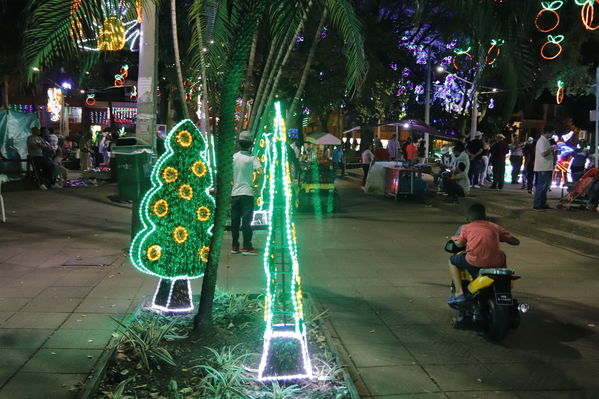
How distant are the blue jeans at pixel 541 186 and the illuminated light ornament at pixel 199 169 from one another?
9.62m

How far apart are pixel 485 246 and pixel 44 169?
16.4 meters

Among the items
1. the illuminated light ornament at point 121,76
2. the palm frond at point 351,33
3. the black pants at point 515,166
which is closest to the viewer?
the palm frond at point 351,33

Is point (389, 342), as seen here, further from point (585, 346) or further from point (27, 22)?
point (27, 22)

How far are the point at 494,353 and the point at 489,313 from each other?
1.68ft

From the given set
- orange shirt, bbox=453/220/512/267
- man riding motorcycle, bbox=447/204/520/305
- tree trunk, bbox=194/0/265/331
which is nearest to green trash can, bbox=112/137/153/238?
tree trunk, bbox=194/0/265/331

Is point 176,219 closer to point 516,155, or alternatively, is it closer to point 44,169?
point 44,169

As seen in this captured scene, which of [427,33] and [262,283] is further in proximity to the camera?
[427,33]

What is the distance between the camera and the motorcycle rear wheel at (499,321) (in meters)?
5.48

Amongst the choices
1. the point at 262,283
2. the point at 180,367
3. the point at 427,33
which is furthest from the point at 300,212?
the point at 427,33

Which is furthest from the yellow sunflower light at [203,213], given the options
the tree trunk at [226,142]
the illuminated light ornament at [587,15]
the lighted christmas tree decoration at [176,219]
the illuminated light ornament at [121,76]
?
the illuminated light ornament at [121,76]

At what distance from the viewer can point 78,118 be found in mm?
46281

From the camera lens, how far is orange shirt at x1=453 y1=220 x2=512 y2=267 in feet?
19.1

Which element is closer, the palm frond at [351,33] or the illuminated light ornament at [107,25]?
the illuminated light ornament at [107,25]

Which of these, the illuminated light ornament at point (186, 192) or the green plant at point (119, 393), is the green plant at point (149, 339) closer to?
the green plant at point (119, 393)
